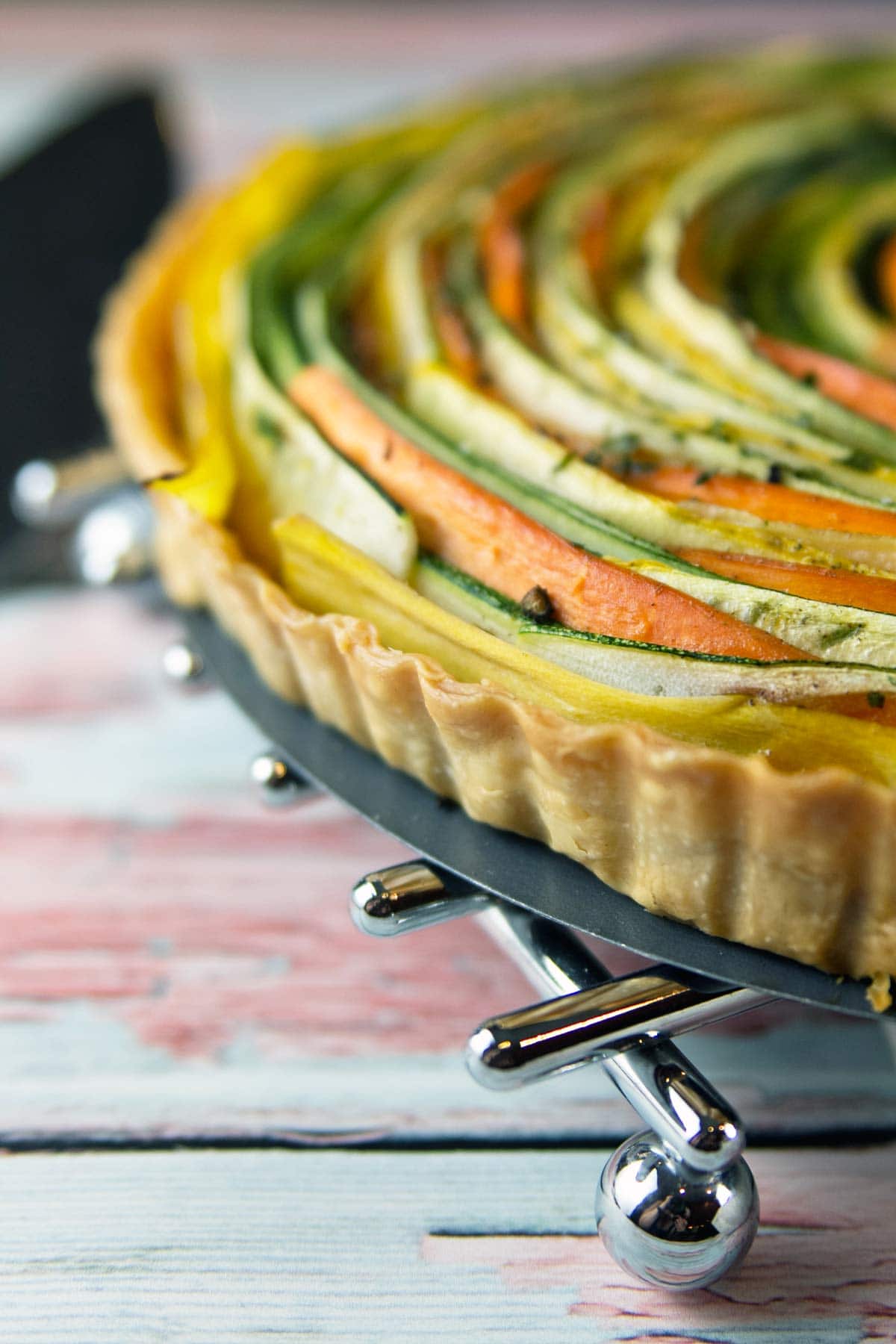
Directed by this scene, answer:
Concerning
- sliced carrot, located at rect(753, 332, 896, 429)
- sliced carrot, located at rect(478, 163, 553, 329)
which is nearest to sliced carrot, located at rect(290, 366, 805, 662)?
sliced carrot, located at rect(478, 163, 553, 329)

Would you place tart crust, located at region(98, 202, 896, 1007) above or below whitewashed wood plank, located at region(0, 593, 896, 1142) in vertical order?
above

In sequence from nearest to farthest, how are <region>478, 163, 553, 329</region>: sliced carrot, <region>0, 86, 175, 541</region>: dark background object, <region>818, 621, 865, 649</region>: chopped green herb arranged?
<region>818, 621, 865, 649</region>: chopped green herb, <region>478, 163, 553, 329</region>: sliced carrot, <region>0, 86, 175, 541</region>: dark background object

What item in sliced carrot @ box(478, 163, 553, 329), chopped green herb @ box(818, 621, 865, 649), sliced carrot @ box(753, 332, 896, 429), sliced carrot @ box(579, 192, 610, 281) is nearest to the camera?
chopped green herb @ box(818, 621, 865, 649)

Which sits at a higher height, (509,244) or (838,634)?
(509,244)

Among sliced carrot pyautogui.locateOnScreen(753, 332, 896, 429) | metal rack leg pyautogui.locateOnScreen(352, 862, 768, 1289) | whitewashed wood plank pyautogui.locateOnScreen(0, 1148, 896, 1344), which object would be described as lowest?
whitewashed wood plank pyautogui.locateOnScreen(0, 1148, 896, 1344)

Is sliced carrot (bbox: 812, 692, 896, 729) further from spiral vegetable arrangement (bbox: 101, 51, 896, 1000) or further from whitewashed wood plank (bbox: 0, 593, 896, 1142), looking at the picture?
whitewashed wood plank (bbox: 0, 593, 896, 1142)

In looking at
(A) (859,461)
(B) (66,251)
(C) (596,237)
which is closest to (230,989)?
(A) (859,461)

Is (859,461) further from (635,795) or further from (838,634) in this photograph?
(635,795)

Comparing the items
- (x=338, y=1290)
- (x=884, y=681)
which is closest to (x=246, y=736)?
(x=338, y=1290)
